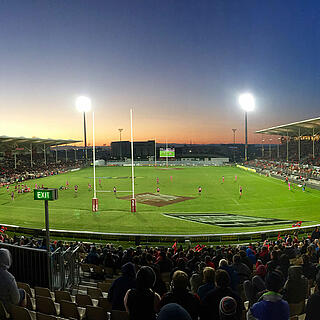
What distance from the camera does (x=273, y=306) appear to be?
10.5 ft

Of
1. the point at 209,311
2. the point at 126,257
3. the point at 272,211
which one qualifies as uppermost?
the point at 209,311

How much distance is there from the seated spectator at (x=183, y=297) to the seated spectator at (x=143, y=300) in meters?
0.23

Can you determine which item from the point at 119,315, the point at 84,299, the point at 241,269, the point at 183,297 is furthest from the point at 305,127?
the point at 183,297

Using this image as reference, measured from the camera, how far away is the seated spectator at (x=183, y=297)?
123 inches

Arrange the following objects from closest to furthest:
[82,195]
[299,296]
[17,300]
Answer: [17,300]
[299,296]
[82,195]

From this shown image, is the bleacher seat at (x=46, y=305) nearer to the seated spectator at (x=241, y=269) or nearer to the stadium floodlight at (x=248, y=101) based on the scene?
the seated spectator at (x=241, y=269)

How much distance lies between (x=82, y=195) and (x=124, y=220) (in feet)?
43.7

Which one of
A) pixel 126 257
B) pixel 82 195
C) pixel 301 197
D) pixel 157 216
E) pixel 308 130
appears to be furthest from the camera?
pixel 308 130

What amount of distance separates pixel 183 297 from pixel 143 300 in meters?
0.49

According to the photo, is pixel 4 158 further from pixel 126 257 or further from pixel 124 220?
pixel 126 257

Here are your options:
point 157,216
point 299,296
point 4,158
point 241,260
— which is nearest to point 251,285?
point 299,296

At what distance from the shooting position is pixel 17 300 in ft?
14.8

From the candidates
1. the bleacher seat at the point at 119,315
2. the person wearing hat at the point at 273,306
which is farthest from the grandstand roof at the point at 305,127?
the bleacher seat at the point at 119,315

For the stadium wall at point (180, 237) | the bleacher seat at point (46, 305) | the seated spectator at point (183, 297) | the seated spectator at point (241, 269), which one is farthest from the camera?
the stadium wall at point (180, 237)
